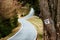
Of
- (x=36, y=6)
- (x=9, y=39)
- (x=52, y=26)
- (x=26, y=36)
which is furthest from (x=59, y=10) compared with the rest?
(x=36, y=6)

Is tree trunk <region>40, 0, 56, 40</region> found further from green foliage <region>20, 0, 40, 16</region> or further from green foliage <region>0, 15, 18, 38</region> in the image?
green foliage <region>20, 0, 40, 16</region>

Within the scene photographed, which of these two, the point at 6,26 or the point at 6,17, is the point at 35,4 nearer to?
the point at 6,17

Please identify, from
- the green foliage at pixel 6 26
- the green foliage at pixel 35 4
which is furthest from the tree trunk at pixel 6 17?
the green foliage at pixel 35 4

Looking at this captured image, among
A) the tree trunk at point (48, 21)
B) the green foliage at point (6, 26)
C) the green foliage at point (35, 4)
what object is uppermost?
the tree trunk at point (48, 21)

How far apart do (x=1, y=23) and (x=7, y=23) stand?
1032 mm

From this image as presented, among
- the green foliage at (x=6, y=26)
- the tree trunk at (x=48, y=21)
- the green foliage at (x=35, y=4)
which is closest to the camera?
the tree trunk at (x=48, y=21)

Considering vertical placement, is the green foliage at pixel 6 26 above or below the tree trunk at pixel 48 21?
below

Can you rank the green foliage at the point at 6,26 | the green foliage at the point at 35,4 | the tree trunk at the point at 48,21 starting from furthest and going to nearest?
1. the green foliage at the point at 35,4
2. the green foliage at the point at 6,26
3. the tree trunk at the point at 48,21

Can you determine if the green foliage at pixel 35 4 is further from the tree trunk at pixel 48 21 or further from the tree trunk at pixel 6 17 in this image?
the tree trunk at pixel 48 21

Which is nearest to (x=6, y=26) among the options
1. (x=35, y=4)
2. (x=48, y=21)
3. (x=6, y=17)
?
(x=6, y=17)

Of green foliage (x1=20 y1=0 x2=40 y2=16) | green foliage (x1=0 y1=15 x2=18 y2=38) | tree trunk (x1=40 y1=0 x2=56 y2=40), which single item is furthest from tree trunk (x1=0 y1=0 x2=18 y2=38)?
tree trunk (x1=40 y1=0 x2=56 y2=40)

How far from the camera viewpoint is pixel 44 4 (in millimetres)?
4035

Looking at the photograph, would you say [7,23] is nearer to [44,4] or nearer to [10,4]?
[10,4]

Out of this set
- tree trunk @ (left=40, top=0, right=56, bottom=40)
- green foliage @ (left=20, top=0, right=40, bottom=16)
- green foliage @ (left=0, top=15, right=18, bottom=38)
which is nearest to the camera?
tree trunk @ (left=40, top=0, right=56, bottom=40)
